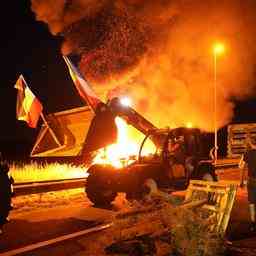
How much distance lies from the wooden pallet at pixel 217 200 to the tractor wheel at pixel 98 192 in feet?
14.0

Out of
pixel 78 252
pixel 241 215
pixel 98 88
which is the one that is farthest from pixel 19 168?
pixel 78 252

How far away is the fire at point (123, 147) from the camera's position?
46.1 ft

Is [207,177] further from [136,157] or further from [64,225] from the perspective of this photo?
[64,225]

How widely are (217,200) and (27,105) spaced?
37.4 ft

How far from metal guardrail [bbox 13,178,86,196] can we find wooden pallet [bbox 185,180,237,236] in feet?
14.7

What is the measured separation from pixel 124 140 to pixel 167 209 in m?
7.81

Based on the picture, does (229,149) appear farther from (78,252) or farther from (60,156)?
(78,252)

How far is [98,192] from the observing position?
12375 mm

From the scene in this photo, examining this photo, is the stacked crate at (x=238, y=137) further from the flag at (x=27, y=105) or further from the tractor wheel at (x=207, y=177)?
the tractor wheel at (x=207, y=177)

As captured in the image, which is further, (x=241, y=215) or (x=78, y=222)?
(x=241, y=215)

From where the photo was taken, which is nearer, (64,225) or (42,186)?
(64,225)

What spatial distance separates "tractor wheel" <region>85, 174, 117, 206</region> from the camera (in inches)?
486

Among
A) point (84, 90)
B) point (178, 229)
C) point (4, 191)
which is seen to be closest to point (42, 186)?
point (4, 191)

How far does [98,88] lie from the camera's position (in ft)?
70.6
